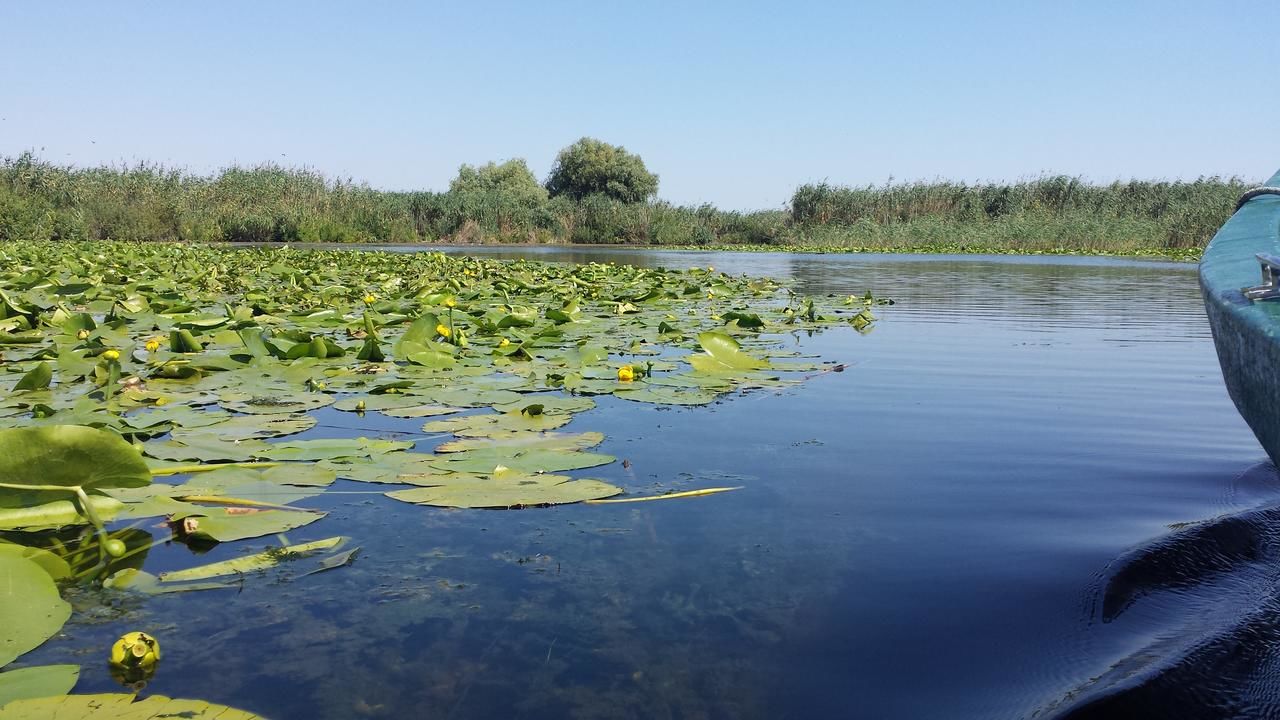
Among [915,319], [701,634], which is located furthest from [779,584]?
[915,319]

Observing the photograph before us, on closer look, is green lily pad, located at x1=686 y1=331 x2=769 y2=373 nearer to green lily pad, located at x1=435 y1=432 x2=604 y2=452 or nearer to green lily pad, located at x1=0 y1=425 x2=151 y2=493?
green lily pad, located at x1=435 y1=432 x2=604 y2=452

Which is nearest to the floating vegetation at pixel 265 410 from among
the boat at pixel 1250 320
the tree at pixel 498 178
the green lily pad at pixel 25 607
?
the green lily pad at pixel 25 607

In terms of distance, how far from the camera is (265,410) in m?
2.60

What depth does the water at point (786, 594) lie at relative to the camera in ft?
4.00

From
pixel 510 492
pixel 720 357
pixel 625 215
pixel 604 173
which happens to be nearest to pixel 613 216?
pixel 625 215

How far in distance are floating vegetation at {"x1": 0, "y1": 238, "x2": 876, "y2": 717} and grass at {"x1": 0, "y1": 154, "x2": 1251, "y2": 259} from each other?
15.2 m

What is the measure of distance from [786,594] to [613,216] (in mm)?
27316

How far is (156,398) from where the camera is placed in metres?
2.71

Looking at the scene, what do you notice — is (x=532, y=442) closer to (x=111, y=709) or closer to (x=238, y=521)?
(x=238, y=521)

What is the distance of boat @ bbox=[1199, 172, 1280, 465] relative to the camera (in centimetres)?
146

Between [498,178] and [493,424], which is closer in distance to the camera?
[493,424]

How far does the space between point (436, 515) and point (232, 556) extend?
1.37 feet

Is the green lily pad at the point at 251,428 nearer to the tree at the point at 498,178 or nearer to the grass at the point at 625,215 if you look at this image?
the grass at the point at 625,215

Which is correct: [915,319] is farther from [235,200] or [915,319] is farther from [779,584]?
[235,200]
